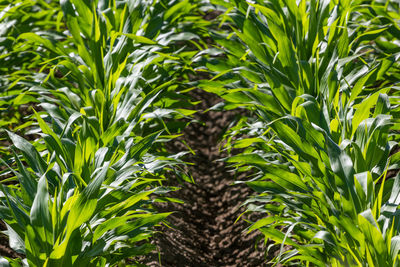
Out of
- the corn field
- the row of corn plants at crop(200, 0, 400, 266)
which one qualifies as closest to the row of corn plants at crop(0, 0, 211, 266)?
the corn field

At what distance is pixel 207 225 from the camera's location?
3.71m

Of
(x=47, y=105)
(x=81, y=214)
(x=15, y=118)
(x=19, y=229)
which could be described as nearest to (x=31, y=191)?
(x=19, y=229)

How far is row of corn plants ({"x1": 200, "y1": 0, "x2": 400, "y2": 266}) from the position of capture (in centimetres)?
200

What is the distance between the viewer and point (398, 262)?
1.76 meters

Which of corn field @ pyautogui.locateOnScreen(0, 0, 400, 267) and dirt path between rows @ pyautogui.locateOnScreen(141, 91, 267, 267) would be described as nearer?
corn field @ pyautogui.locateOnScreen(0, 0, 400, 267)

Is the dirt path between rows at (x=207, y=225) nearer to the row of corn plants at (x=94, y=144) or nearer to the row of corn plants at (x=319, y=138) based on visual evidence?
the row of corn plants at (x=94, y=144)

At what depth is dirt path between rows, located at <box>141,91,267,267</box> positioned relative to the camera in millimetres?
3121

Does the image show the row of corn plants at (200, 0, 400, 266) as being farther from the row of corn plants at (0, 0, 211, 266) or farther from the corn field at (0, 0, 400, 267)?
the row of corn plants at (0, 0, 211, 266)

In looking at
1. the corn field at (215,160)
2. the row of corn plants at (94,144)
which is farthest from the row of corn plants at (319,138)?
the row of corn plants at (94,144)

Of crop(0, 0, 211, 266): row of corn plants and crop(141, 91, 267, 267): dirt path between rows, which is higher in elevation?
crop(0, 0, 211, 266): row of corn plants

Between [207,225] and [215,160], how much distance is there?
1.00 meters

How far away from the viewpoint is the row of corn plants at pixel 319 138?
200 centimetres

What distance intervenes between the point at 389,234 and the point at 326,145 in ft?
1.44

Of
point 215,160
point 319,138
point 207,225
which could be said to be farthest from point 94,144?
point 207,225
